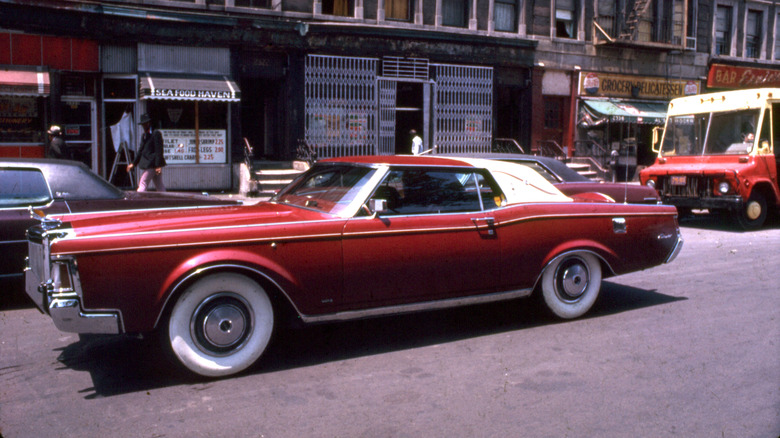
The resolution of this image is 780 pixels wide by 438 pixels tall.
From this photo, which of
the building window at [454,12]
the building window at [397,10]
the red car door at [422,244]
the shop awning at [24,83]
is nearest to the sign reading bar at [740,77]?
the building window at [454,12]

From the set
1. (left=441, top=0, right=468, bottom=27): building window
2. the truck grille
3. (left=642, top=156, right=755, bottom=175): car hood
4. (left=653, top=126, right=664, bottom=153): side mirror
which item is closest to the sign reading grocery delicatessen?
(left=441, top=0, right=468, bottom=27): building window

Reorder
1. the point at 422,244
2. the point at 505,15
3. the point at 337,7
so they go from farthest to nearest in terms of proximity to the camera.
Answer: the point at 505,15
the point at 337,7
the point at 422,244

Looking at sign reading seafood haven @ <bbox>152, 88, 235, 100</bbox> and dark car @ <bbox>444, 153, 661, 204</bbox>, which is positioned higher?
sign reading seafood haven @ <bbox>152, 88, 235, 100</bbox>

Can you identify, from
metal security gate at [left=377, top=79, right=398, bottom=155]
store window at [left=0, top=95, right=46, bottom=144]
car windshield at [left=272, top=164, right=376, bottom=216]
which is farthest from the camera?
metal security gate at [left=377, top=79, right=398, bottom=155]

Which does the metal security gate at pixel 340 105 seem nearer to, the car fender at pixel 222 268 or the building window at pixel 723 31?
the car fender at pixel 222 268

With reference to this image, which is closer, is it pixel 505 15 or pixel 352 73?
pixel 352 73

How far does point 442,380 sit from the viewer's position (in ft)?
15.5

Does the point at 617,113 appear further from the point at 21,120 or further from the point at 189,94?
the point at 21,120

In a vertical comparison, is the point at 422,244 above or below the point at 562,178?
below

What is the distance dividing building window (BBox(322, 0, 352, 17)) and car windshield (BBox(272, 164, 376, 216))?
14.2m

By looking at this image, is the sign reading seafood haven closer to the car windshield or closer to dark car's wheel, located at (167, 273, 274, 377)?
the car windshield

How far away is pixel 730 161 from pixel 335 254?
10.7 m

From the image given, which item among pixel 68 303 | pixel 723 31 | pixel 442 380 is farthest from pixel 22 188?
pixel 723 31

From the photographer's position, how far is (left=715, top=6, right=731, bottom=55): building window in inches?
1077
